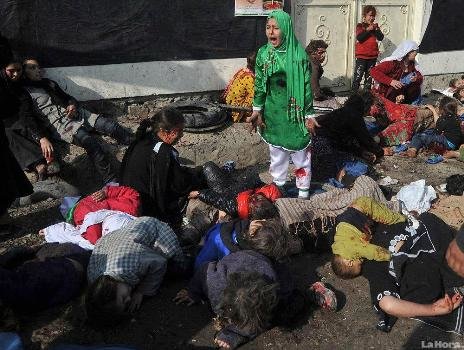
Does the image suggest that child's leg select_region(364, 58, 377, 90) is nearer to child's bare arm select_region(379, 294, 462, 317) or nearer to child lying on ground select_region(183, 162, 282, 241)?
child lying on ground select_region(183, 162, 282, 241)

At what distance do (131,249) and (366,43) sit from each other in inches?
240

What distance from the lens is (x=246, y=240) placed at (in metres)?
3.39

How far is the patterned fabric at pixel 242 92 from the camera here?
649cm

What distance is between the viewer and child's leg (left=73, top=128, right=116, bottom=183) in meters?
5.12

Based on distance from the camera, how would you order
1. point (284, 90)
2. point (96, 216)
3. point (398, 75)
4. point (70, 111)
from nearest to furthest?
point (96, 216) < point (284, 90) < point (70, 111) < point (398, 75)

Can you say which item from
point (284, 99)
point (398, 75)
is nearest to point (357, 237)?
point (284, 99)

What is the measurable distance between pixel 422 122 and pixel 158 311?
4.99m

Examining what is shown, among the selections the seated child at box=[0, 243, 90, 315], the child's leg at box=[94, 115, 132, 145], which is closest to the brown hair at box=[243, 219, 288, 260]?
the seated child at box=[0, 243, 90, 315]

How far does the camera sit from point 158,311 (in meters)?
3.40

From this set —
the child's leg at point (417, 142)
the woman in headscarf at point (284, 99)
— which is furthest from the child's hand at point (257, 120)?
the child's leg at point (417, 142)

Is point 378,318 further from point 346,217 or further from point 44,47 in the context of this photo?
point 44,47

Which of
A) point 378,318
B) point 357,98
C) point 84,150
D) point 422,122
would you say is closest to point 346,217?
point 378,318

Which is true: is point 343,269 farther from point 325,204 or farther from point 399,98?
point 399,98

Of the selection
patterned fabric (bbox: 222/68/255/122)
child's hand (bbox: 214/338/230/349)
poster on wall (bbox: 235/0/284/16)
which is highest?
poster on wall (bbox: 235/0/284/16)
